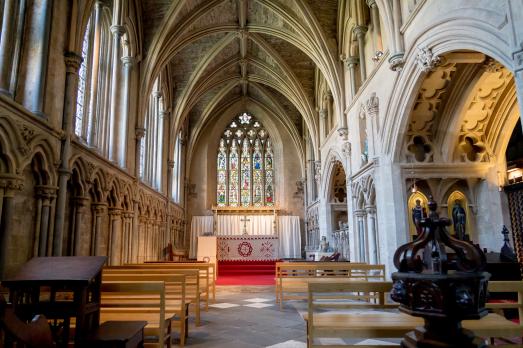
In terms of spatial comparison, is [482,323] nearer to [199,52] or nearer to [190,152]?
[199,52]

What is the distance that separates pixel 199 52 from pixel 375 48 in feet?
28.9

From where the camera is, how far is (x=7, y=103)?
225 inches

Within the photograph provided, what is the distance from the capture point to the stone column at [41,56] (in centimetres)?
670

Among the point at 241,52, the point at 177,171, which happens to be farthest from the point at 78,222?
the point at 241,52

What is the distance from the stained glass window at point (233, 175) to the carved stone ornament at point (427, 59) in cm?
1526

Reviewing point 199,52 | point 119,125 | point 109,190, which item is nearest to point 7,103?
point 109,190

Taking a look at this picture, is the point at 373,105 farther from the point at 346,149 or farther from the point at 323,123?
the point at 323,123

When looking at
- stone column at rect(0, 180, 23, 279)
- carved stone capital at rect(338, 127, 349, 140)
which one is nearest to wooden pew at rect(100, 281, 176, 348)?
stone column at rect(0, 180, 23, 279)

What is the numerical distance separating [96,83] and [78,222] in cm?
374

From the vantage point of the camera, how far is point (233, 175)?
21.6m

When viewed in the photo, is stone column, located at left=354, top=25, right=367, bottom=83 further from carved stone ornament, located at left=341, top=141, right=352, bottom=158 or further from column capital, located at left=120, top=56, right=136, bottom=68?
column capital, located at left=120, top=56, right=136, bottom=68

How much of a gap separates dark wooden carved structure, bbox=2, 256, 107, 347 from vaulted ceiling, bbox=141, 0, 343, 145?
A: 34.2ft

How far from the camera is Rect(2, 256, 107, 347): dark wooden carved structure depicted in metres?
2.46

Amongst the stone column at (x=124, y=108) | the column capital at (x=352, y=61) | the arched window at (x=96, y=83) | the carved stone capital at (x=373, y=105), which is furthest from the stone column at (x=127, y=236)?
the column capital at (x=352, y=61)
